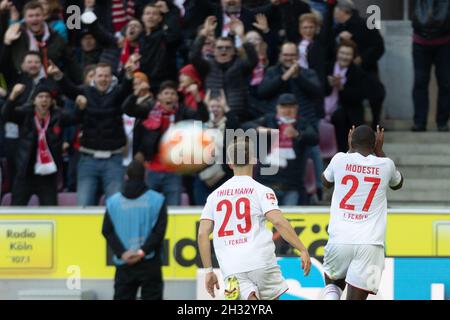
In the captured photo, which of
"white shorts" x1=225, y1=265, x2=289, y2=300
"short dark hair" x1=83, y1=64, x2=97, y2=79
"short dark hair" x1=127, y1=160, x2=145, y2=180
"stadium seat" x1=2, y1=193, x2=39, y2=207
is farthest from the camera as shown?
"short dark hair" x1=83, y1=64, x2=97, y2=79

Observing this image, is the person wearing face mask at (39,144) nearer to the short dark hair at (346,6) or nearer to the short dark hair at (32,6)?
the short dark hair at (32,6)

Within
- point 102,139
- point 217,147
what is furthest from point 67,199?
point 217,147

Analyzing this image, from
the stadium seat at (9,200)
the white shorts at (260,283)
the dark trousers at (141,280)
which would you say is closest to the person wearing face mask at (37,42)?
the stadium seat at (9,200)

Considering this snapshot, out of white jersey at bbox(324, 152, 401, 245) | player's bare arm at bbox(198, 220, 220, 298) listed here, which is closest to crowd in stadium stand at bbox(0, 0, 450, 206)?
white jersey at bbox(324, 152, 401, 245)

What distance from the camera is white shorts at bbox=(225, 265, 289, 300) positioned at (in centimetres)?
1165

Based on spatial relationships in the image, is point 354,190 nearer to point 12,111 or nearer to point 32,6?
point 12,111

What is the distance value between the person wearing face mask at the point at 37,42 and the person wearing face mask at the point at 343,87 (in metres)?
2.92

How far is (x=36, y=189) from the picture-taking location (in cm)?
1614

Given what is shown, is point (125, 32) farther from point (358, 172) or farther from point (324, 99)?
point (358, 172)

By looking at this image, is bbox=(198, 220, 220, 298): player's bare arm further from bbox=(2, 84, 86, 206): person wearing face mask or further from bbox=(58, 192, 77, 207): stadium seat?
bbox=(58, 192, 77, 207): stadium seat

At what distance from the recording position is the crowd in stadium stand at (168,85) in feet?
52.1

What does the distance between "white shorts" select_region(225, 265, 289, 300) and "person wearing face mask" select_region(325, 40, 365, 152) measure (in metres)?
5.07
